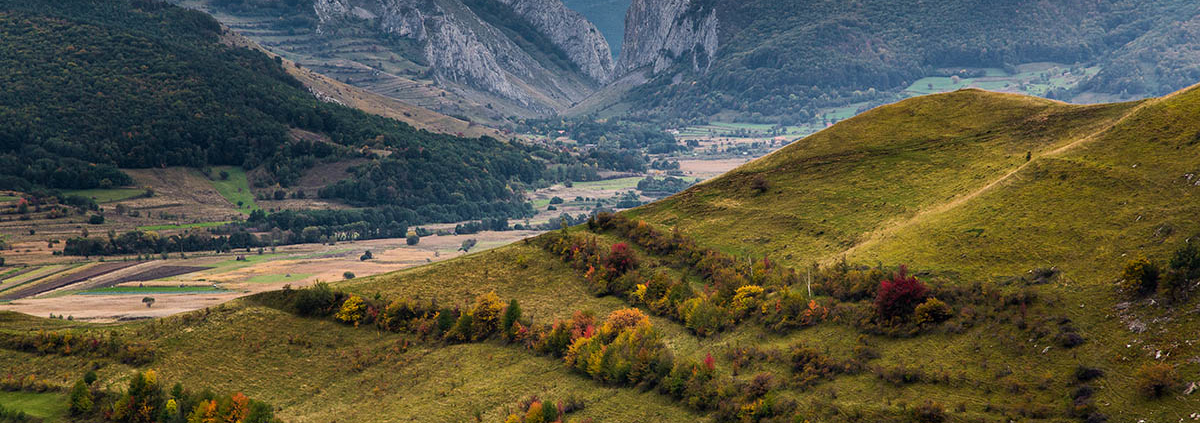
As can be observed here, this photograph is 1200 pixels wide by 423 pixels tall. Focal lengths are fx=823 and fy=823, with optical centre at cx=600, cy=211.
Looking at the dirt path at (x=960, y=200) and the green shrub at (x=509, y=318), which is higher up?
the dirt path at (x=960, y=200)

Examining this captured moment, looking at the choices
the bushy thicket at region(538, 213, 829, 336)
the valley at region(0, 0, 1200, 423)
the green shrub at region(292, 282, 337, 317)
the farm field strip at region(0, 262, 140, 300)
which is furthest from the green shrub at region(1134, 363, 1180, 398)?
the farm field strip at region(0, 262, 140, 300)

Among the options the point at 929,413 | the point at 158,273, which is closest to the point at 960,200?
the point at 929,413

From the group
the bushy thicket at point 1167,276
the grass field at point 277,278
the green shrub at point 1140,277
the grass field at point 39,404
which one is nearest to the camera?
the bushy thicket at point 1167,276

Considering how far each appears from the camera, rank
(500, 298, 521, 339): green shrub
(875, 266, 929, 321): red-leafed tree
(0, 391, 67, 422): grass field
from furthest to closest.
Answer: (500, 298, 521, 339): green shrub < (0, 391, 67, 422): grass field < (875, 266, 929, 321): red-leafed tree

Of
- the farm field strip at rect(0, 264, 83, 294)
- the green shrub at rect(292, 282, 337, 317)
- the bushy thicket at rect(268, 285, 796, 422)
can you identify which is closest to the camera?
the bushy thicket at rect(268, 285, 796, 422)

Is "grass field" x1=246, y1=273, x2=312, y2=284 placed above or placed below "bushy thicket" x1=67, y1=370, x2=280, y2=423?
below

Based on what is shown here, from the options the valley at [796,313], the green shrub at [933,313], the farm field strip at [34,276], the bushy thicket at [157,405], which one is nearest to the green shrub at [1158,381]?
the valley at [796,313]

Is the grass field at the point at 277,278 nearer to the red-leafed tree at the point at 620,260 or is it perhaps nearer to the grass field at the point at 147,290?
the grass field at the point at 147,290

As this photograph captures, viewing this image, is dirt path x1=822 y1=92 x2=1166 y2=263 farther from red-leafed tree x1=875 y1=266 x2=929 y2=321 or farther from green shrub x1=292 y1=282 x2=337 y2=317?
green shrub x1=292 y1=282 x2=337 y2=317

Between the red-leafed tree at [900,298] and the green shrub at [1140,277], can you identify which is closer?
the green shrub at [1140,277]
